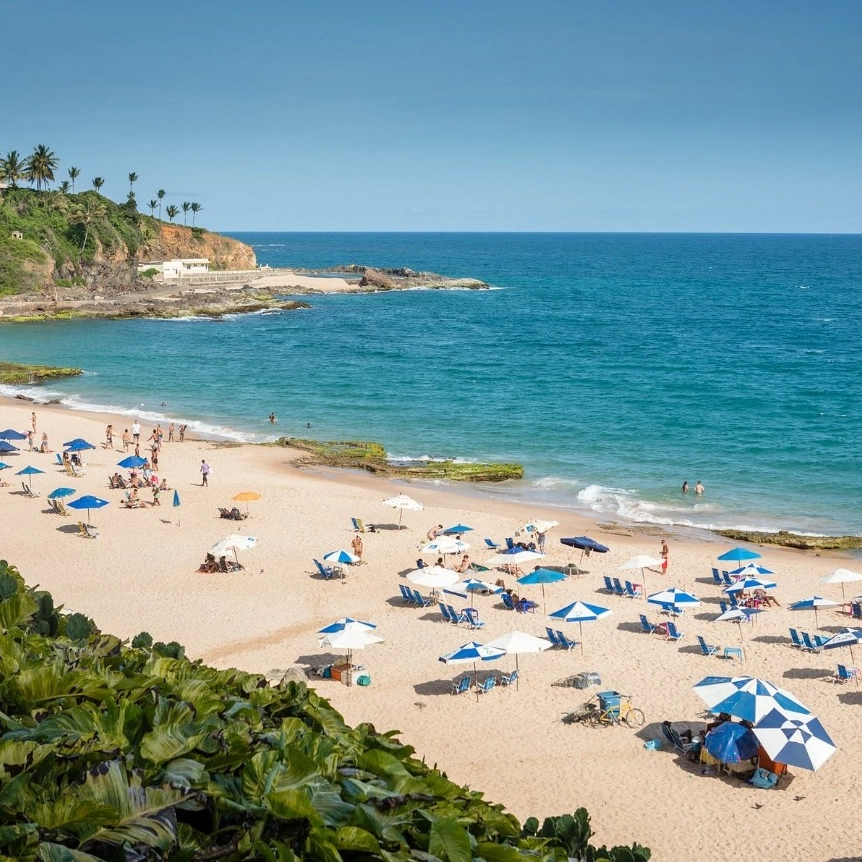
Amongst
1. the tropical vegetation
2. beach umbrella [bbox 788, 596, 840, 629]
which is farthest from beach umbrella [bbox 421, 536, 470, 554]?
the tropical vegetation

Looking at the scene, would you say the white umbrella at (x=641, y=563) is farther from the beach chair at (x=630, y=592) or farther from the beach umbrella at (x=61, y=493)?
the beach umbrella at (x=61, y=493)

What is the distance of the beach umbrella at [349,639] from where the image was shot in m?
17.4

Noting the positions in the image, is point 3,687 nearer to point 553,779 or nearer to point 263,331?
point 553,779

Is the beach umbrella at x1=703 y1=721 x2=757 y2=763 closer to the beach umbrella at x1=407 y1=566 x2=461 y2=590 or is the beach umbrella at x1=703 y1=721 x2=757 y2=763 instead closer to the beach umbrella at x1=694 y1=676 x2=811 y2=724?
the beach umbrella at x1=694 y1=676 x2=811 y2=724

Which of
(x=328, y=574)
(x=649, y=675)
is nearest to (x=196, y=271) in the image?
(x=328, y=574)

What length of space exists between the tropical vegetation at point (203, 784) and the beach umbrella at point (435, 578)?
14232 millimetres

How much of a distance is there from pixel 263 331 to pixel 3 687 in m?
73.0

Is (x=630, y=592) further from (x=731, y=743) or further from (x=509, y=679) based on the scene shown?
(x=731, y=743)

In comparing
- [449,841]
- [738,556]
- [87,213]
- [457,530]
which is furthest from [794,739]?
[87,213]

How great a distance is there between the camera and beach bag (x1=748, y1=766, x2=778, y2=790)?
13883 millimetres

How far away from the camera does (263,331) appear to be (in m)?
77.2

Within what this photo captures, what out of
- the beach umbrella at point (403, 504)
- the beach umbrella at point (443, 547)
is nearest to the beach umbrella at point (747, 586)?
the beach umbrella at point (443, 547)

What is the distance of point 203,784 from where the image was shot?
494 cm

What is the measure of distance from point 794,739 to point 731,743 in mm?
914
